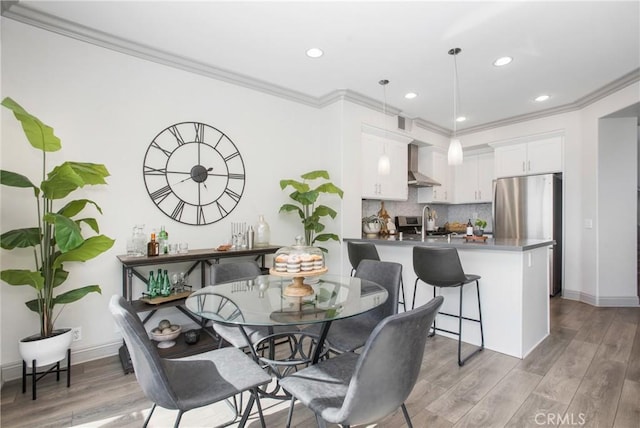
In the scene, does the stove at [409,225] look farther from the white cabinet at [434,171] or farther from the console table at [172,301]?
the console table at [172,301]

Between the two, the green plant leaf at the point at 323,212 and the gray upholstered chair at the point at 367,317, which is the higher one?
the green plant leaf at the point at 323,212

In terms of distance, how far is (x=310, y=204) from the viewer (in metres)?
3.73

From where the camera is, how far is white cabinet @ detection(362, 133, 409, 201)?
172 inches

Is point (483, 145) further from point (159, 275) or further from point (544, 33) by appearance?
point (159, 275)

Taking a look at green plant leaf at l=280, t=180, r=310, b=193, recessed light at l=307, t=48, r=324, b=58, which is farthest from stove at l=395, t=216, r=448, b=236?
recessed light at l=307, t=48, r=324, b=58

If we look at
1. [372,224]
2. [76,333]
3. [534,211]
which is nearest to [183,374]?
[76,333]

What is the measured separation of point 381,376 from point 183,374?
96cm

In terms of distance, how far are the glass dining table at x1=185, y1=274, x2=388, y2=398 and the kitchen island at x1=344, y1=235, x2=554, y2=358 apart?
1.39m

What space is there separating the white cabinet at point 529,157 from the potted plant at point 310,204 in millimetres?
3250

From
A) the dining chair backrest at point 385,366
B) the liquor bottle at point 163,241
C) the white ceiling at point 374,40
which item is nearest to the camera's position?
the dining chair backrest at point 385,366

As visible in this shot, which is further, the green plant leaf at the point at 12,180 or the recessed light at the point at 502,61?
the recessed light at the point at 502,61

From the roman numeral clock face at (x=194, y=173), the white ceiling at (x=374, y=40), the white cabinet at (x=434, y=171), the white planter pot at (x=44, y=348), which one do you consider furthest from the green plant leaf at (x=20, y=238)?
the white cabinet at (x=434, y=171)

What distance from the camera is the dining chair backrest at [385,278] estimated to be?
7.19ft

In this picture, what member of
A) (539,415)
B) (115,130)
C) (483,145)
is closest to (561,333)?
(539,415)
